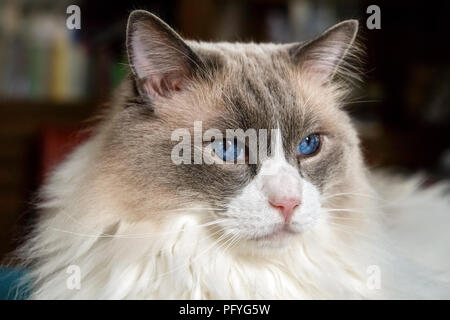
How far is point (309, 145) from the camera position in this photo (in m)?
1.05

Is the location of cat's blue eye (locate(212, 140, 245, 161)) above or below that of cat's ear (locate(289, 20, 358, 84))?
below

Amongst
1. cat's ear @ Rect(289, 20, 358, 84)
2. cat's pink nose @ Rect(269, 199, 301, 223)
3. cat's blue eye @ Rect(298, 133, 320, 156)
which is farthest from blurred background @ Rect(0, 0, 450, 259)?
cat's pink nose @ Rect(269, 199, 301, 223)

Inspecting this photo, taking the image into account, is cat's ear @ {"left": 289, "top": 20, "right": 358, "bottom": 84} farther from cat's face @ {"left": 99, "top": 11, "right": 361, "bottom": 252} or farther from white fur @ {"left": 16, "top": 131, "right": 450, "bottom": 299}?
white fur @ {"left": 16, "top": 131, "right": 450, "bottom": 299}

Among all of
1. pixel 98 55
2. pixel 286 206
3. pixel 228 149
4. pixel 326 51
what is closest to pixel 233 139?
pixel 228 149

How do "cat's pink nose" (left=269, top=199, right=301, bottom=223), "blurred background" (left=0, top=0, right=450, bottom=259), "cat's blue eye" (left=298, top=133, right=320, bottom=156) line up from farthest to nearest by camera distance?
"blurred background" (left=0, top=0, right=450, bottom=259), "cat's blue eye" (left=298, top=133, right=320, bottom=156), "cat's pink nose" (left=269, top=199, right=301, bottom=223)

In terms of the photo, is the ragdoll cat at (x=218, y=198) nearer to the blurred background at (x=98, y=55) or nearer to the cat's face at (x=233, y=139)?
the cat's face at (x=233, y=139)

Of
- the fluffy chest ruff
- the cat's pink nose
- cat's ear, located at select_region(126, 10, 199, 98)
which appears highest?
cat's ear, located at select_region(126, 10, 199, 98)

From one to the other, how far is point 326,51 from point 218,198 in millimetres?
418

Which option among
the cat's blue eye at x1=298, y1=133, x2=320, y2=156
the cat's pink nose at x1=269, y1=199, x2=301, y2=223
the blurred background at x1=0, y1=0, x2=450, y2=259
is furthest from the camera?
the blurred background at x1=0, y1=0, x2=450, y2=259

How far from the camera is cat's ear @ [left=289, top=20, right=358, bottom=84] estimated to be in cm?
110

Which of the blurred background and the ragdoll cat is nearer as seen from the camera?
the ragdoll cat

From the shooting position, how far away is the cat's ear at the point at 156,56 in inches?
38.4
